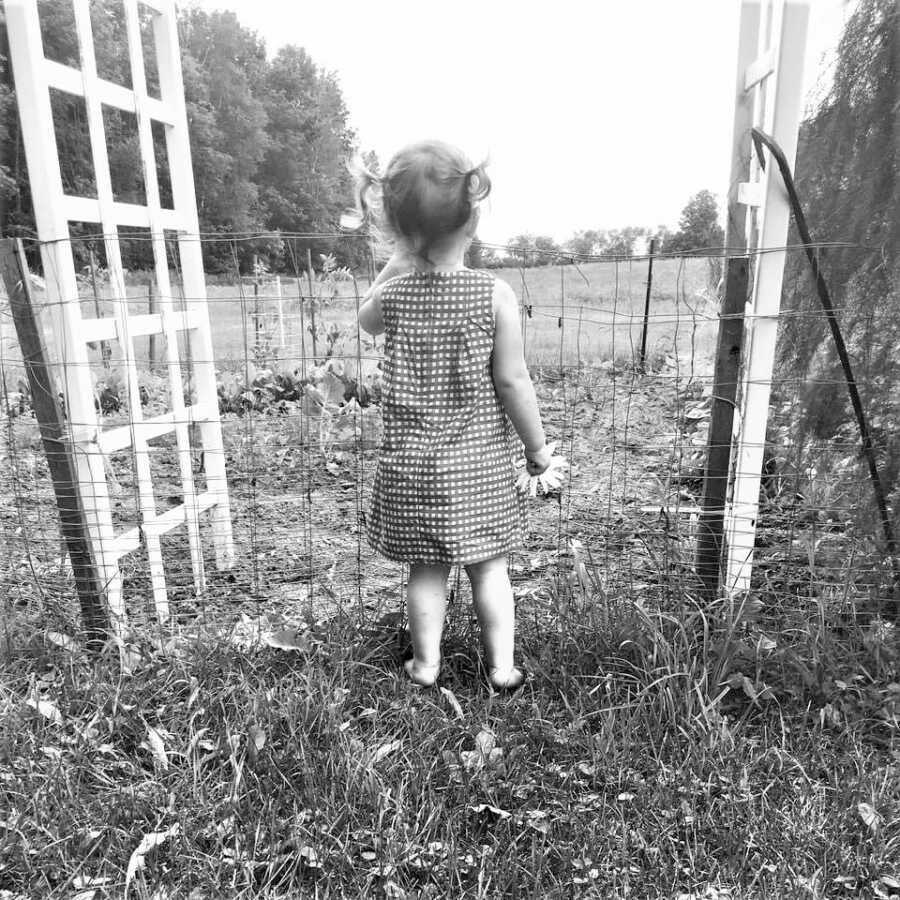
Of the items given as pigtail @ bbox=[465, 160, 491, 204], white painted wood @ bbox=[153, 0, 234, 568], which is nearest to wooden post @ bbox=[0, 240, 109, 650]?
white painted wood @ bbox=[153, 0, 234, 568]

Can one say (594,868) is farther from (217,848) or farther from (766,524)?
(766,524)

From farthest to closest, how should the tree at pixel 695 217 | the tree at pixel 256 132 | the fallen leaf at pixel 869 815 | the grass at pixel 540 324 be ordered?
the tree at pixel 256 132
the tree at pixel 695 217
the grass at pixel 540 324
the fallen leaf at pixel 869 815

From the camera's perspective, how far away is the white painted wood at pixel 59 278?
2.04 m

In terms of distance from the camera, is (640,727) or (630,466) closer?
(640,727)

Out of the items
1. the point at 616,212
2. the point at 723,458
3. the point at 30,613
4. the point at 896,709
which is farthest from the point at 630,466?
the point at 616,212

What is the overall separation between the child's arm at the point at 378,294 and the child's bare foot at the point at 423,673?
94 cm

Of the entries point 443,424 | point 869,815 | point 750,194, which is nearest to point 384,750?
point 443,424

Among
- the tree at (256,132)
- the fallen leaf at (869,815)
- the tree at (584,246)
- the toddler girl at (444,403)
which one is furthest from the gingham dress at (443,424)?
the tree at (256,132)

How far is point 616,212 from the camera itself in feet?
27.7

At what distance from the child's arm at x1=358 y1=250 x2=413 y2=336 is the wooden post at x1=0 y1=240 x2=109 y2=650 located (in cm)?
99

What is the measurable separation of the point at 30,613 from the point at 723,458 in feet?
7.44

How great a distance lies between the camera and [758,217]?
2.42m

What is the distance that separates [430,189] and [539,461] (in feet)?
2.50

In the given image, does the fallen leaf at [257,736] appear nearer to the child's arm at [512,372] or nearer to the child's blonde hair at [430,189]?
the child's arm at [512,372]
